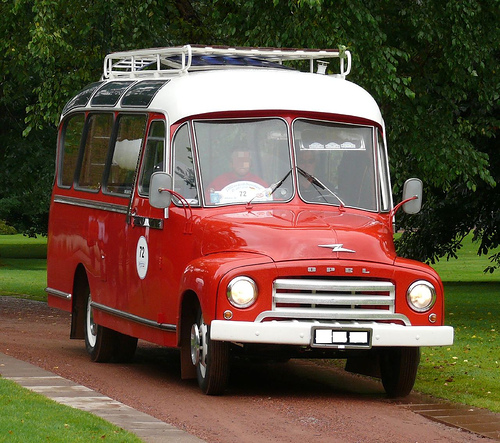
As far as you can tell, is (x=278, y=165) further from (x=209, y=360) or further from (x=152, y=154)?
(x=209, y=360)

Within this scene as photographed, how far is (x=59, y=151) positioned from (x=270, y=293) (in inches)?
232

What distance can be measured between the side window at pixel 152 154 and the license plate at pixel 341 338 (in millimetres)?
2584

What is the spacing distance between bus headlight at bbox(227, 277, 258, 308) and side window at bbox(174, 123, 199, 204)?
1.42m

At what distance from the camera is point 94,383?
11.7 m

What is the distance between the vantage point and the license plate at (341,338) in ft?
33.4

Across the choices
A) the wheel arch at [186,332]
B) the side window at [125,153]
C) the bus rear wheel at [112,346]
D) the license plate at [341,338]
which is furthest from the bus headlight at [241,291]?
the bus rear wheel at [112,346]

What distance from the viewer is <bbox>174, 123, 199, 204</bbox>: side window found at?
37.9 feet

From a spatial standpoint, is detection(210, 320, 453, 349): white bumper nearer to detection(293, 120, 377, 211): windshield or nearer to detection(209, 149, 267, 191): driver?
detection(293, 120, 377, 211): windshield

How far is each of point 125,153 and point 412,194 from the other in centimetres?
301

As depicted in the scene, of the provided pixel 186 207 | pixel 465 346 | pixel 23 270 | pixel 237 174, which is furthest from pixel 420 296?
pixel 23 270

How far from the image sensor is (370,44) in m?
17.7

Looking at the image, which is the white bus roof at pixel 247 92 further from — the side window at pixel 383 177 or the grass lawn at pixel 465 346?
the grass lawn at pixel 465 346

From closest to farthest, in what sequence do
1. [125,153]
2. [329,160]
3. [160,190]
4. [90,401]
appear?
[90,401] → [160,190] → [329,160] → [125,153]

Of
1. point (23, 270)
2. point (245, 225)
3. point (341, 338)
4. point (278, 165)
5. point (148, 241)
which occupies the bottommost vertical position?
point (23, 270)
